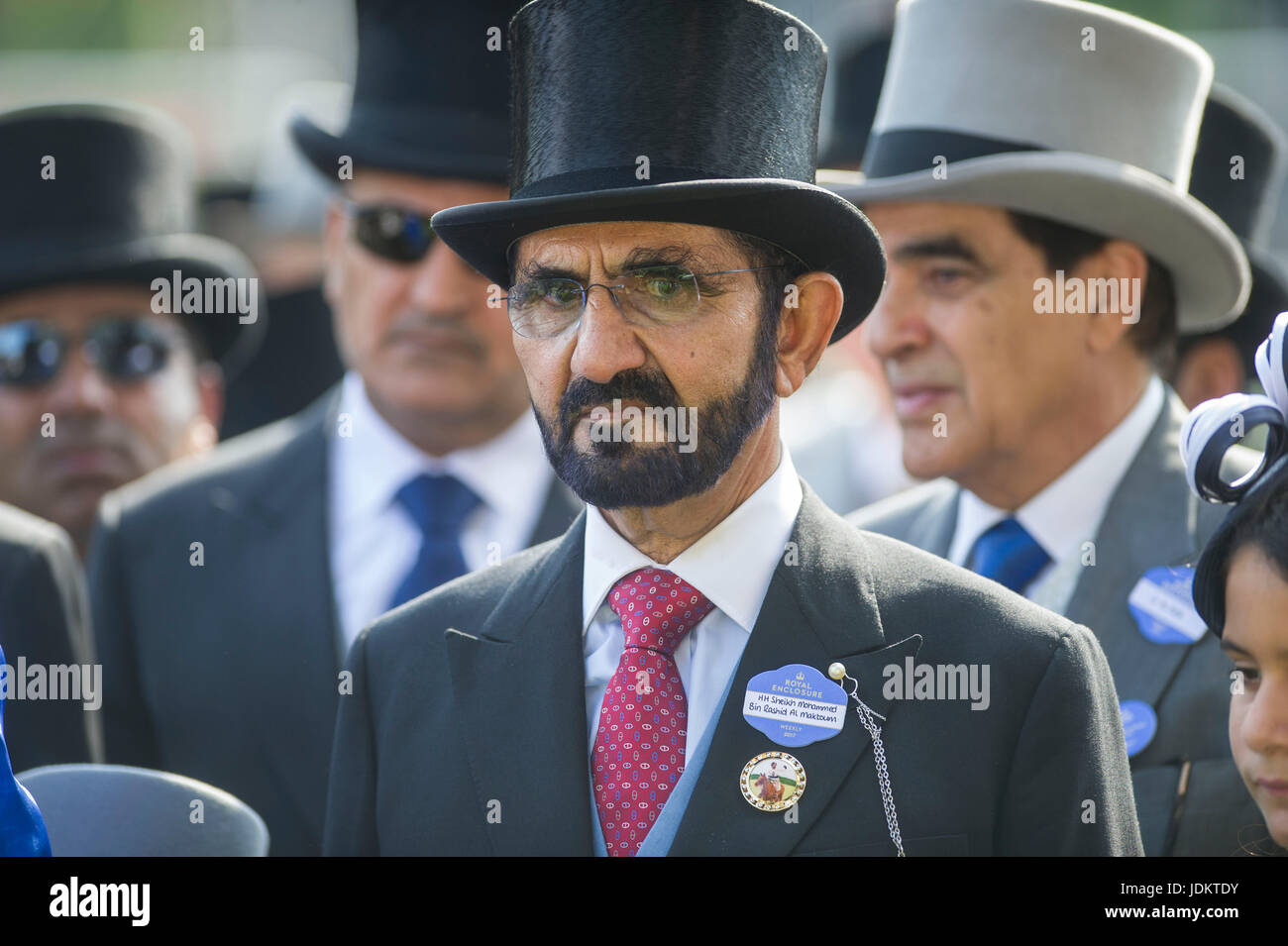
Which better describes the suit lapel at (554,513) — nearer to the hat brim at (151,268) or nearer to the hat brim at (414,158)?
the hat brim at (414,158)

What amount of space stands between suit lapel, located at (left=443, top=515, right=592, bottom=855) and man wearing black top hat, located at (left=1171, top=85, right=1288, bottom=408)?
189 centimetres

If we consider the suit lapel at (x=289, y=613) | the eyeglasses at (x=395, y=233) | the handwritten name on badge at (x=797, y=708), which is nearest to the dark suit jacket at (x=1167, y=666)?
the handwritten name on badge at (x=797, y=708)

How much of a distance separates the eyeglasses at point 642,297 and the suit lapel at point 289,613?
1356 mm

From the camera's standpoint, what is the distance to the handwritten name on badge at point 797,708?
2.58 m

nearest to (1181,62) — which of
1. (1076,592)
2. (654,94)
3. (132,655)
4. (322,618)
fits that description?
(1076,592)

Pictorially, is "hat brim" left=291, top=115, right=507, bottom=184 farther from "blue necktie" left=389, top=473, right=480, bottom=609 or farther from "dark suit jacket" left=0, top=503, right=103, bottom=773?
"dark suit jacket" left=0, top=503, right=103, bottom=773

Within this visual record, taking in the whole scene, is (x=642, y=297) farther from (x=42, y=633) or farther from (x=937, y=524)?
(x=42, y=633)

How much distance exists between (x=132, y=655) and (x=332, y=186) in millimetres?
1390

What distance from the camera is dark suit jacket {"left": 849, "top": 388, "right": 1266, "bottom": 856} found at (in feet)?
9.66

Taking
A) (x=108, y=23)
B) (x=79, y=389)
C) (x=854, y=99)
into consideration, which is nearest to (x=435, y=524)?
(x=79, y=389)

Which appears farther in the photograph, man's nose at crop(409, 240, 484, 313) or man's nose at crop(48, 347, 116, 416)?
man's nose at crop(48, 347, 116, 416)

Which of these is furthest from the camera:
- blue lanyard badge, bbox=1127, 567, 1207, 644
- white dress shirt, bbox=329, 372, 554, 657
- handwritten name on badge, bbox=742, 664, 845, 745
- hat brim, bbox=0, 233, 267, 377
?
hat brim, bbox=0, 233, 267, 377

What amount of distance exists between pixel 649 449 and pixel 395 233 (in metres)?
1.72

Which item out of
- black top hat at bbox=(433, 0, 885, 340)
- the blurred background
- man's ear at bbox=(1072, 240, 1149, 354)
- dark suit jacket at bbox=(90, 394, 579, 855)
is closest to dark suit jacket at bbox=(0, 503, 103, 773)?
dark suit jacket at bbox=(90, 394, 579, 855)
